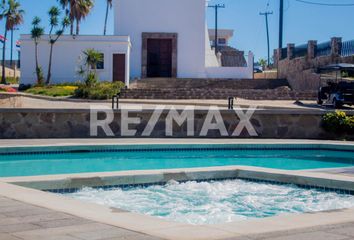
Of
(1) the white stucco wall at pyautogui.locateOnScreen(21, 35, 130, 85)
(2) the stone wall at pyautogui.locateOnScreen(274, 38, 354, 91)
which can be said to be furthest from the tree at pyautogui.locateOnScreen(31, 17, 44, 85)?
(2) the stone wall at pyautogui.locateOnScreen(274, 38, 354, 91)

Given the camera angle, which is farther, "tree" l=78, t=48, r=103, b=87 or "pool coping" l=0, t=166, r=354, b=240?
"tree" l=78, t=48, r=103, b=87

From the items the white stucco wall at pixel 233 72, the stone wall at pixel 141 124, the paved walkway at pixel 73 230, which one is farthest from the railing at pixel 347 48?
the paved walkway at pixel 73 230

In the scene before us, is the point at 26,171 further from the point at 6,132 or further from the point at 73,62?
the point at 73,62

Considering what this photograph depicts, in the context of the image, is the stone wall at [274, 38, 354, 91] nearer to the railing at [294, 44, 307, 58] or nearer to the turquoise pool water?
the railing at [294, 44, 307, 58]

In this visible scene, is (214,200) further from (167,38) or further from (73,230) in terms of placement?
(167,38)

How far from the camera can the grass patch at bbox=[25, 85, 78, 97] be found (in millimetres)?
29406

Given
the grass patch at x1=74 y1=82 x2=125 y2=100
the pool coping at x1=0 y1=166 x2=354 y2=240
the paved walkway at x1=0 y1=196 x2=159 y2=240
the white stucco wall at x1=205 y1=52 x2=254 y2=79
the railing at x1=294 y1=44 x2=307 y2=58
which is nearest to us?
the paved walkway at x1=0 y1=196 x2=159 y2=240

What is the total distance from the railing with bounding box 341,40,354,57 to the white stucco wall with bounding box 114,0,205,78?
9.30 meters

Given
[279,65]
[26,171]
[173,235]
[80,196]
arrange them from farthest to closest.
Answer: [279,65] < [26,171] < [80,196] < [173,235]

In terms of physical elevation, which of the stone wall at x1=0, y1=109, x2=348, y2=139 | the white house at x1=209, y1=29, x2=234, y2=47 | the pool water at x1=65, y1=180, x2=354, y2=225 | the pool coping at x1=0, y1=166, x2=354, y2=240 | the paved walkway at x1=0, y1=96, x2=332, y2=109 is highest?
the white house at x1=209, y1=29, x2=234, y2=47

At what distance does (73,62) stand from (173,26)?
24.3 ft

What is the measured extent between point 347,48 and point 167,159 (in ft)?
74.5

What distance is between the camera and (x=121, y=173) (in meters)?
9.61

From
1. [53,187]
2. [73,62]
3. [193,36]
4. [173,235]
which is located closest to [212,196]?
[53,187]
